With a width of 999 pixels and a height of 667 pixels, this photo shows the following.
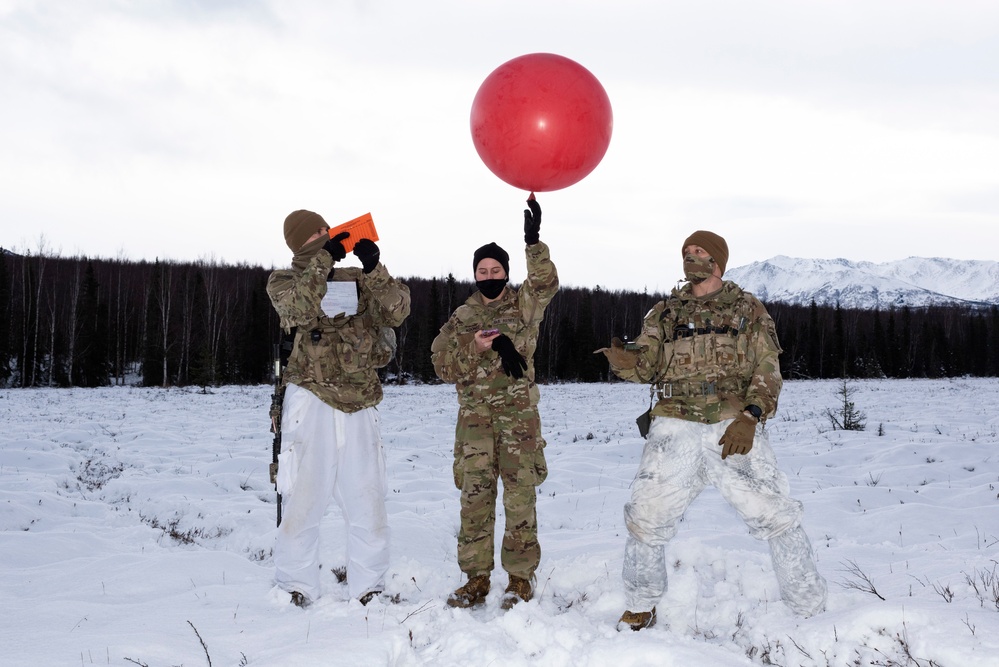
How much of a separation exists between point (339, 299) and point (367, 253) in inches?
13.6

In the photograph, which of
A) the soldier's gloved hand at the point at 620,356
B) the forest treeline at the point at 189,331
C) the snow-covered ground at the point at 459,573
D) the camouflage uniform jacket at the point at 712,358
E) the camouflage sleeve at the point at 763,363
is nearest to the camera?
the snow-covered ground at the point at 459,573

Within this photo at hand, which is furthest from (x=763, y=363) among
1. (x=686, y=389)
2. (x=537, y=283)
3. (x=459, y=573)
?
(x=459, y=573)

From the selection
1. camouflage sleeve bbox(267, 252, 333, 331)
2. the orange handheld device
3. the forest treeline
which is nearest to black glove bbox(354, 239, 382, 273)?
the orange handheld device

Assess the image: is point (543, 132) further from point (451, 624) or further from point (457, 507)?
point (457, 507)

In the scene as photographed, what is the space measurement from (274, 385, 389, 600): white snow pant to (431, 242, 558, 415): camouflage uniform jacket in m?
0.72

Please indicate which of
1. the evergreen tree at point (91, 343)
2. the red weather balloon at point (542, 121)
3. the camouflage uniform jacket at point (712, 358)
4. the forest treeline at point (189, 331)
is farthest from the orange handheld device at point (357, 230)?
the evergreen tree at point (91, 343)

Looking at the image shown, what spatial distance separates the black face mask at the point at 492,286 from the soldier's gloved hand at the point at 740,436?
5.50 ft

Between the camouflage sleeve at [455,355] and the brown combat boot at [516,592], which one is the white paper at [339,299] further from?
the brown combat boot at [516,592]

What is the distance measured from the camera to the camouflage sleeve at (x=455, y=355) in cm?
424

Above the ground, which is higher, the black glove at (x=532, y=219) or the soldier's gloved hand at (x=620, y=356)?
the black glove at (x=532, y=219)

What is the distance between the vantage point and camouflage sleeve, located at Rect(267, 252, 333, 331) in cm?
396

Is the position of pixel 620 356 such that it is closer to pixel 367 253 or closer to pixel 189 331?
pixel 367 253

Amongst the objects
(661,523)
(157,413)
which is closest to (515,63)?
(661,523)

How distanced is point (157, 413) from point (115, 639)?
13794mm
